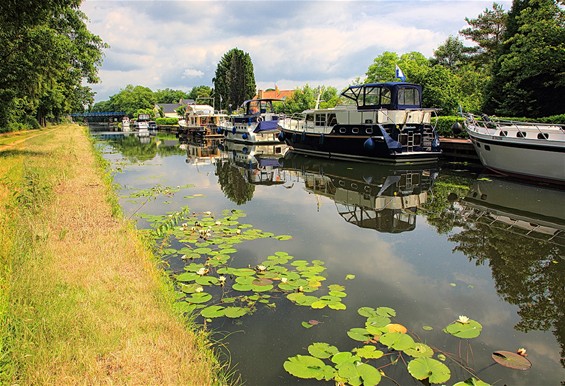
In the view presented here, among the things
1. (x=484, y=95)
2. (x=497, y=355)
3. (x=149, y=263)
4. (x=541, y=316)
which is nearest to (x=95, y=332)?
(x=149, y=263)

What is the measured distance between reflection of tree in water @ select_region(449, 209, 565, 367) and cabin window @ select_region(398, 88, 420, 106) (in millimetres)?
10579

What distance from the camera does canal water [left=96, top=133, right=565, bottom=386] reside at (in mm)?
4203

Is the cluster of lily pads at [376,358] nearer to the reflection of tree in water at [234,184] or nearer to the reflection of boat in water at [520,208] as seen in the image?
the reflection of boat in water at [520,208]

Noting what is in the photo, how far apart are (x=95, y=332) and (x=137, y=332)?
0.37 metres

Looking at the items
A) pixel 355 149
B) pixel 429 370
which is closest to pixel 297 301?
pixel 429 370

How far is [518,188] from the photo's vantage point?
13305mm

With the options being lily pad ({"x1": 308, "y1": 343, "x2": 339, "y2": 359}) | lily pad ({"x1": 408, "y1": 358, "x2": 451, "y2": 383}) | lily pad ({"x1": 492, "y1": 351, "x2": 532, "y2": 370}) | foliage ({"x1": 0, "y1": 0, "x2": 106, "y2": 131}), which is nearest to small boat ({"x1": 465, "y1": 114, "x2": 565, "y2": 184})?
lily pad ({"x1": 492, "y1": 351, "x2": 532, "y2": 370})

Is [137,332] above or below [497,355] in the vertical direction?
above

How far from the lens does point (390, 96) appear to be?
1877 cm

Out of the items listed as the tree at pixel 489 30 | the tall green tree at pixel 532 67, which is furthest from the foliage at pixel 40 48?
the tree at pixel 489 30

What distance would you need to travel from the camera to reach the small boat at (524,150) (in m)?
13.2

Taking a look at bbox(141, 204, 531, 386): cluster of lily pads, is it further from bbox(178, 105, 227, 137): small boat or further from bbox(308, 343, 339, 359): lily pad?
bbox(178, 105, 227, 137): small boat

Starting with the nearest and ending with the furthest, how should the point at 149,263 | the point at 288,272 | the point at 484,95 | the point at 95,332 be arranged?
1. the point at 95,332
2. the point at 149,263
3. the point at 288,272
4. the point at 484,95

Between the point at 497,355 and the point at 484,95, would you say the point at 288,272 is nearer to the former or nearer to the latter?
the point at 497,355
